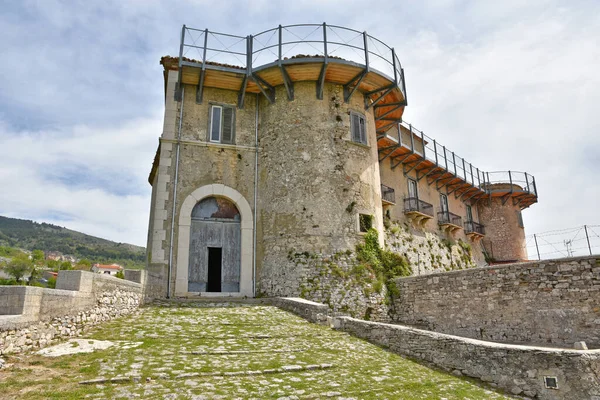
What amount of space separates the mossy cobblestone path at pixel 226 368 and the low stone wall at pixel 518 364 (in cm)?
42

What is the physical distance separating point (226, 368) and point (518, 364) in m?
4.83

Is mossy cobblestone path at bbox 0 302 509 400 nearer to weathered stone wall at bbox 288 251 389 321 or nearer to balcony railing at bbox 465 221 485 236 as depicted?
weathered stone wall at bbox 288 251 389 321

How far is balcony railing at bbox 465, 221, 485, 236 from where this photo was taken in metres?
27.1

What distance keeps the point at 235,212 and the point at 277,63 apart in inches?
230

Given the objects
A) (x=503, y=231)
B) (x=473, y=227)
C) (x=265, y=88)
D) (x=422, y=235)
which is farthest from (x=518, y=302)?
(x=503, y=231)

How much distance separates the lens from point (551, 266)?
10422 millimetres

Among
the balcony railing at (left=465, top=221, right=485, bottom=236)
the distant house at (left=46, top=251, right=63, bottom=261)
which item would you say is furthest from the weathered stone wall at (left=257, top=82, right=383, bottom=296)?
the distant house at (left=46, top=251, right=63, bottom=261)

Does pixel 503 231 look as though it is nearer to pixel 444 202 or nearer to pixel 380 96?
pixel 444 202

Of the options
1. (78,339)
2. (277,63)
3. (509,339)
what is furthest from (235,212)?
(509,339)

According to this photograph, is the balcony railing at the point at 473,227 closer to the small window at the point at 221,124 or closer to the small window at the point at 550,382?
the small window at the point at 221,124

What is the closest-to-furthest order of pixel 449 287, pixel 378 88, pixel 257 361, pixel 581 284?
pixel 257 361
pixel 581 284
pixel 449 287
pixel 378 88

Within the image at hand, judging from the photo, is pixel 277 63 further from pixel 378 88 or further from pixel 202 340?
pixel 202 340

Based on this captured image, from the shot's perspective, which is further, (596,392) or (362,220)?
(362,220)

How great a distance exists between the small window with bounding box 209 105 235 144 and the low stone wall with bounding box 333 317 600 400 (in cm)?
1077
